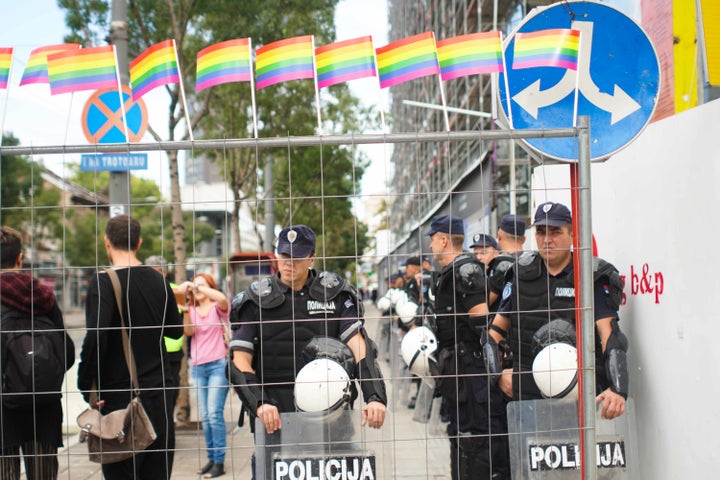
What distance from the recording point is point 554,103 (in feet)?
11.9

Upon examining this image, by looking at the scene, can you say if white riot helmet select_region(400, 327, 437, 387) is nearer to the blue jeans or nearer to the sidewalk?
the sidewalk

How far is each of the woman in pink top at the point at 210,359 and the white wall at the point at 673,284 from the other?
4.11m

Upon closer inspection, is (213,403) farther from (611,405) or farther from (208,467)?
(611,405)

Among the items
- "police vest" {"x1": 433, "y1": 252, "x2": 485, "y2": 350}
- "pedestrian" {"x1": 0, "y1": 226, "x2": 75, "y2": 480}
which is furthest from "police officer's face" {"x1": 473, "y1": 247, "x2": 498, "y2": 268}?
"pedestrian" {"x1": 0, "y1": 226, "x2": 75, "y2": 480}

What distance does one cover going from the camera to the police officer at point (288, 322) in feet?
12.4

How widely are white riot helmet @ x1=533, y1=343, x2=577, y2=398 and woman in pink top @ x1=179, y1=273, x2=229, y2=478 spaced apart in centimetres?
414

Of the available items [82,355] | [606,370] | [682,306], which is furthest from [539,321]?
[82,355]

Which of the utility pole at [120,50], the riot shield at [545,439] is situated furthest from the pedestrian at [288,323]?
the utility pole at [120,50]

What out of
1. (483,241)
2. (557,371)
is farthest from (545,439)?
(483,241)

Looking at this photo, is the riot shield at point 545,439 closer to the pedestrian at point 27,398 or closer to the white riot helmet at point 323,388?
the white riot helmet at point 323,388

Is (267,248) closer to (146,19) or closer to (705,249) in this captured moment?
(146,19)

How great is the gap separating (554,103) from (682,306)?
111 centimetres

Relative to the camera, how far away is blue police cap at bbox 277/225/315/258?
3963mm

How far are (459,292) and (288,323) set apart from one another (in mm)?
1558
